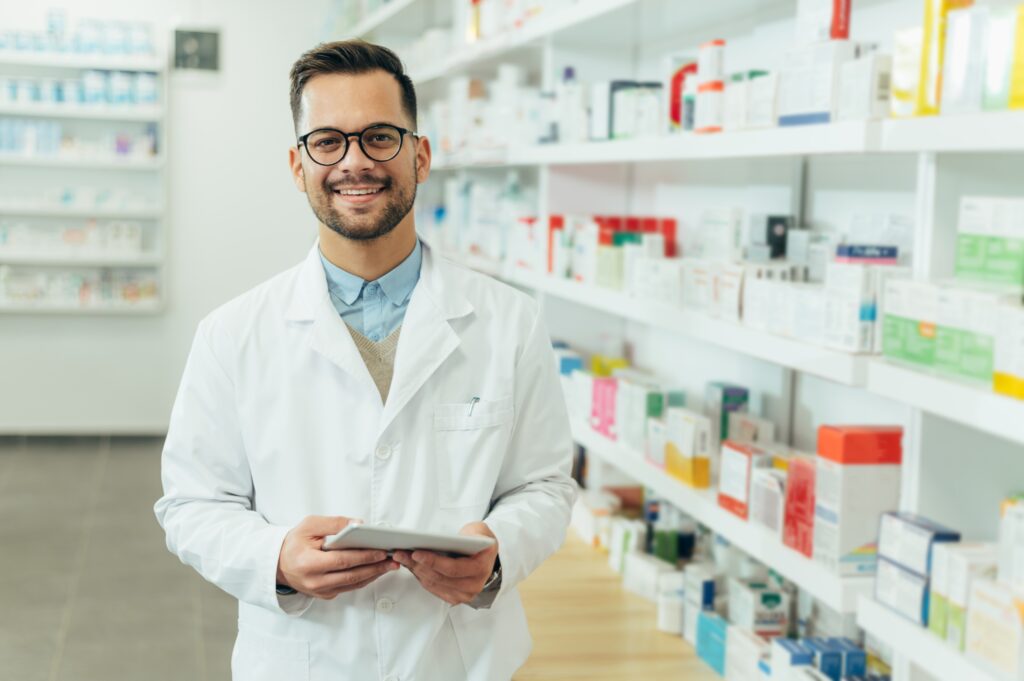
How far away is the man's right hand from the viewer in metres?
1.70

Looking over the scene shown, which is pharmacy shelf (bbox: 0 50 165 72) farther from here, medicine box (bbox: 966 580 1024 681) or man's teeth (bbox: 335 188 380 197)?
medicine box (bbox: 966 580 1024 681)

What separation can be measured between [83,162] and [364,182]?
668 centimetres

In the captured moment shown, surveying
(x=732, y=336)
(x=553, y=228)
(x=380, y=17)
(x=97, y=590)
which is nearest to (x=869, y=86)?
(x=732, y=336)

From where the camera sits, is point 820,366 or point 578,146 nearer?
point 820,366

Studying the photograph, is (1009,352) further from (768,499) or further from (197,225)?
(197,225)

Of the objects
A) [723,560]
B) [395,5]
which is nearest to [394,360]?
[723,560]

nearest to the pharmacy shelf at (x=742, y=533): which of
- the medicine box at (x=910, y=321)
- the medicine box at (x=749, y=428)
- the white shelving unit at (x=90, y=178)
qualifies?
the medicine box at (x=749, y=428)

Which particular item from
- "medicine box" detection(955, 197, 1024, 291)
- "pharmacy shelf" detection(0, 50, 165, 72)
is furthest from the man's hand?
"pharmacy shelf" detection(0, 50, 165, 72)

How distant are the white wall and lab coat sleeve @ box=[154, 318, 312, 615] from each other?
264 inches

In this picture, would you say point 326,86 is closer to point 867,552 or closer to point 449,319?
point 449,319

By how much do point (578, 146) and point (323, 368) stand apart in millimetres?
1879

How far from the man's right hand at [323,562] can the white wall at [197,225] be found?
6.96 meters

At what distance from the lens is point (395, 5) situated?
6203mm

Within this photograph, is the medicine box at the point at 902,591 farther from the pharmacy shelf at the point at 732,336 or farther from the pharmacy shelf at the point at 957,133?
the pharmacy shelf at the point at 957,133
